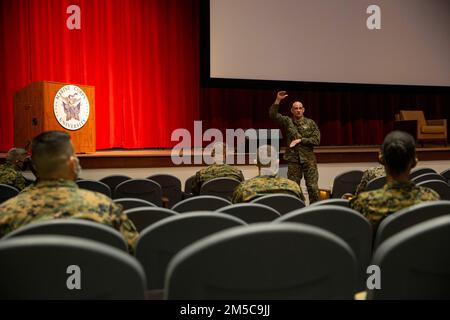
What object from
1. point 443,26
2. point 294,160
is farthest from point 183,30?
point 443,26

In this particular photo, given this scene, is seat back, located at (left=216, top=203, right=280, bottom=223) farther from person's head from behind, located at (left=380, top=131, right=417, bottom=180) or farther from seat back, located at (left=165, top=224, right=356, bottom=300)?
seat back, located at (left=165, top=224, right=356, bottom=300)

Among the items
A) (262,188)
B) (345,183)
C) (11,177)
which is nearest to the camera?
(262,188)

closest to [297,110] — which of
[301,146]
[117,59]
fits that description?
[301,146]

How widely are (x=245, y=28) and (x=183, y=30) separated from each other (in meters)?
1.70

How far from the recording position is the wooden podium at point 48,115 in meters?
5.92

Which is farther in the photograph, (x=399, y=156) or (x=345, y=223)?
(x=399, y=156)

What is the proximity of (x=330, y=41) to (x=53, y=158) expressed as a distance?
7.36m

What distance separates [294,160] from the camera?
19.3ft

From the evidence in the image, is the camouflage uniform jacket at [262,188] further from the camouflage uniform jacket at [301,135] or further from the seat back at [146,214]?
the camouflage uniform jacket at [301,135]

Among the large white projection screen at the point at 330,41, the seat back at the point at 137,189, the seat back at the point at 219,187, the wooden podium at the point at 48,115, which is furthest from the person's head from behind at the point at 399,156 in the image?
the large white projection screen at the point at 330,41

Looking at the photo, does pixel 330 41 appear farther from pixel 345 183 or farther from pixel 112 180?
pixel 112 180

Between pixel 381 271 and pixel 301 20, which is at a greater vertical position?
pixel 301 20

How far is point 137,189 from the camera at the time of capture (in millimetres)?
3867
